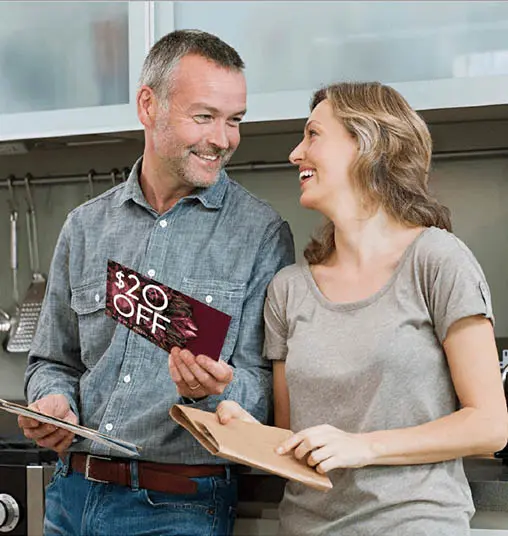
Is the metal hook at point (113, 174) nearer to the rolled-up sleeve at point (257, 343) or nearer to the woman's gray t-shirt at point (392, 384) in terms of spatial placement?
the rolled-up sleeve at point (257, 343)

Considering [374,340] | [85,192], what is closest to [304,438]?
[374,340]

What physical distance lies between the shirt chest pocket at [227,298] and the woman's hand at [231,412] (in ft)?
0.54

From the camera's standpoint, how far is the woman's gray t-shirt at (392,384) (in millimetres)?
1484

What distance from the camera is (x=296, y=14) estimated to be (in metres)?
2.16

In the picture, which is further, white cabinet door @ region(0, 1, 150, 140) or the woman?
white cabinet door @ region(0, 1, 150, 140)

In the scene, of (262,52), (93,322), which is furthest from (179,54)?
(93,322)

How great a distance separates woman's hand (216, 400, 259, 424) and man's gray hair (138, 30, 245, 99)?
0.60 meters

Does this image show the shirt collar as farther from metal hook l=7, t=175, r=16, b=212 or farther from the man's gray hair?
metal hook l=7, t=175, r=16, b=212

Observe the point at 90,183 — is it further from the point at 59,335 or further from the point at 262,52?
the point at 59,335

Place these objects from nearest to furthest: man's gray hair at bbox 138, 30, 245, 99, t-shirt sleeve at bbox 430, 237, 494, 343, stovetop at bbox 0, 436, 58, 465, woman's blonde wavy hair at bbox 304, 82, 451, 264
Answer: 1. t-shirt sleeve at bbox 430, 237, 494, 343
2. woman's blonde wavy hair at bbox 304, 82, 451, 264
3. man's gray hair at bbox 138, 30, 245, 99
4. stovetop at bbox 0, 436, 58, 465

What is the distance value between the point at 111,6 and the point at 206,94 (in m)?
0.61

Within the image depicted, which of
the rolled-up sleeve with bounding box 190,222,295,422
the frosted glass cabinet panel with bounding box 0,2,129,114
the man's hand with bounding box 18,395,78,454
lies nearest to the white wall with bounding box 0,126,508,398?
the frosted glass cabinet panel with bounding box 0,2,129,114

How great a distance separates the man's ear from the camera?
189 cm

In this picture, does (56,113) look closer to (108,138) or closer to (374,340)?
(108,138)
